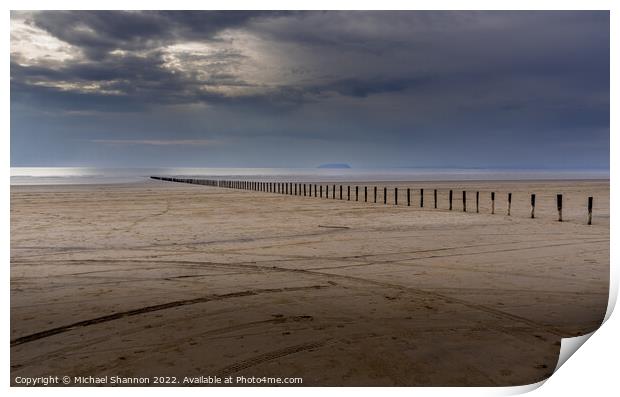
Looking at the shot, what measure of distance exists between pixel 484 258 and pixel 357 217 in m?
10.3

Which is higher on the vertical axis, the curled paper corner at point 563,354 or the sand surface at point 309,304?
the sand surface at point 309,304

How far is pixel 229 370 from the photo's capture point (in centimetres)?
594

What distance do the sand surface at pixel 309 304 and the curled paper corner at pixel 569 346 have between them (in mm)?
94

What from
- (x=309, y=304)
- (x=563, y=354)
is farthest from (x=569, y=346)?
(x=309, y=304)

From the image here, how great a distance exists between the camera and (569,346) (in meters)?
6.79

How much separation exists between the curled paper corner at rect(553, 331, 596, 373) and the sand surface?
94mm

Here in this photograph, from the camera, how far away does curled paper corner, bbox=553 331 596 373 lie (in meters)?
6.40

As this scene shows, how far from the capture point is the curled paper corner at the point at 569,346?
640 centimetres

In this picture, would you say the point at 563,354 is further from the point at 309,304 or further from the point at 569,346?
the point at 309,304

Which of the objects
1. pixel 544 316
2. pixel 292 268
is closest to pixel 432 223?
pixel 292 268

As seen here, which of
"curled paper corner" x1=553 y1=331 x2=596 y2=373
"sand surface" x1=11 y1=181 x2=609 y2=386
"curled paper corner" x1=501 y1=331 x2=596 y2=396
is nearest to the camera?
"curled paper corner" x1=501 y1=331 x2=596 y2=396

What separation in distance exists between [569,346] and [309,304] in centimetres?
373

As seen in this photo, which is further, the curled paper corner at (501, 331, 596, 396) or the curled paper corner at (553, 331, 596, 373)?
the curled paper corner at (553, 331, 596, 373)
